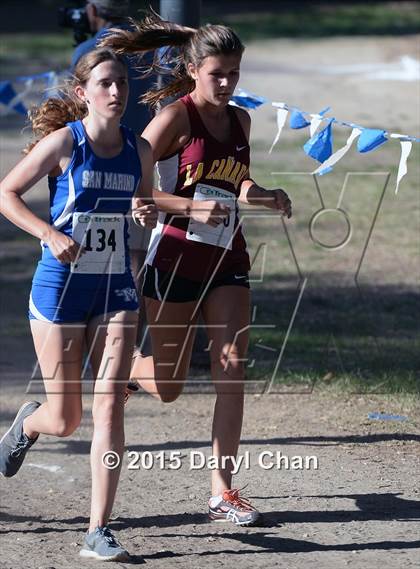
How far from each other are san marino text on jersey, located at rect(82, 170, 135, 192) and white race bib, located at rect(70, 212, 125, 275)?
4.5 inches

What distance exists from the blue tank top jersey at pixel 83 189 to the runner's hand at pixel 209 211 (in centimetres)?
35

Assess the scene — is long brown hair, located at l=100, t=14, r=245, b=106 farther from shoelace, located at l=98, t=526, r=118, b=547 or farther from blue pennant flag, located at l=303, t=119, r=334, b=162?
shoelace, located at l=98, t=526, r=118, b=547

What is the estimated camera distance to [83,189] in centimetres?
491

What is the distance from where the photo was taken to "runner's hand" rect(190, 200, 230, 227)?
521 cm

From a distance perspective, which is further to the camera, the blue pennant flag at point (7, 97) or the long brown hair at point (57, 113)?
the blue pennant flag at point (7, 97)

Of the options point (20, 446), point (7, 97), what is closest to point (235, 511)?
point (20, 446)

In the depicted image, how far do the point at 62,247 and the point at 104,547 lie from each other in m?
1.20

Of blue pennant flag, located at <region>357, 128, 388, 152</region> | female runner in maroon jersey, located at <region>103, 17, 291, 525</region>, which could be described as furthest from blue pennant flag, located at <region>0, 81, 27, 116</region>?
female runner in maroon jersey, located at <region>103, 17, 291, 525</region>

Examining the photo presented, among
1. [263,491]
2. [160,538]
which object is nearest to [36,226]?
[160,538]

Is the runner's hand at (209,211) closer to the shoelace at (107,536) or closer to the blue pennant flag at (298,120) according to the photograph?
the shoelace at (107,536)

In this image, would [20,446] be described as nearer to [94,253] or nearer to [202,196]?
[94,253]

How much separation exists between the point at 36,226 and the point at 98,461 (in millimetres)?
967

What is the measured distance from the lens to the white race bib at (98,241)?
493 centimetres

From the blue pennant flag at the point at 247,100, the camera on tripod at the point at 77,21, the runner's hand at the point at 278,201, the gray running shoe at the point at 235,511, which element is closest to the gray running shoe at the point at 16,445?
the gray running shoe at the point at 235,511
